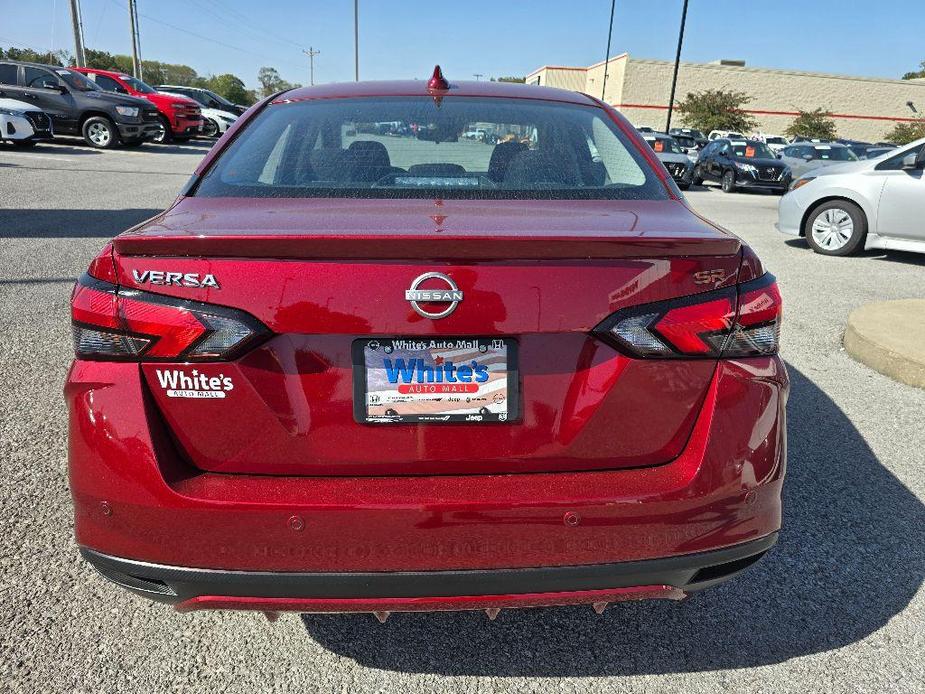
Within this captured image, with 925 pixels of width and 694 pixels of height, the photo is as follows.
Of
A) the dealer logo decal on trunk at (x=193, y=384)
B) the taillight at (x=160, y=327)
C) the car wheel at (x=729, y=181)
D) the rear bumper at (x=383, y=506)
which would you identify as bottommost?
the car wheel at (x=729, y=181)

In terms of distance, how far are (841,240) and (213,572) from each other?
370 inches

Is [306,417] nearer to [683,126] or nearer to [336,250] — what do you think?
[336,250]

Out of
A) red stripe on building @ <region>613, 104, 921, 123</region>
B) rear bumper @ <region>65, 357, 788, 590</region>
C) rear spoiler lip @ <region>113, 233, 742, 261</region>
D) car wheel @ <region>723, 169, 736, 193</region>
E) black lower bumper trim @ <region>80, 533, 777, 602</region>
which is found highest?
red stripe on building @ <region>613, 104, 921, 123</region>

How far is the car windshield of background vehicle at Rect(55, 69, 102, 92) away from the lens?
1903 cm

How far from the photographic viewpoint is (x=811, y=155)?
2100 cm

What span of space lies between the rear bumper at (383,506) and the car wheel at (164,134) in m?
22.1

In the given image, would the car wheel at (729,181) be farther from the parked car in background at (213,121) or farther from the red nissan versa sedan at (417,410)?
the red nissan versa sedan at (417,410)

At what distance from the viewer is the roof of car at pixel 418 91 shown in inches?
113

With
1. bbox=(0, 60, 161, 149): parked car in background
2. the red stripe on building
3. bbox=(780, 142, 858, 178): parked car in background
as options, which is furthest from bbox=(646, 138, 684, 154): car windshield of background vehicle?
the red stripe on building

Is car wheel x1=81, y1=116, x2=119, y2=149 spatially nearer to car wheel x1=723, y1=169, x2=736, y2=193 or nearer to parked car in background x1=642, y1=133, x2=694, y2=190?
parked car in background x1=642, y1=133, x2=694, y2=190

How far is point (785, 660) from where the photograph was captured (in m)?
2.21

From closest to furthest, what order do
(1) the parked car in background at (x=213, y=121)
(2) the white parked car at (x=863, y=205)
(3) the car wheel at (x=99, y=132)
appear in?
1. (2) the white parked car at (x=863, y=205)
2. (3) the car wheel at (x=99, y=132)
3. (1) the parked car in background at (x=213, y=121)

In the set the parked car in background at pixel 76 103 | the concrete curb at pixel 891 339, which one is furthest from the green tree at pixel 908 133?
the concrete curb at pixel 891 339

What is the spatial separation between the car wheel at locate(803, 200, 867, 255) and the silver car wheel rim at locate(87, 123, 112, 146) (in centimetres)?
1809
